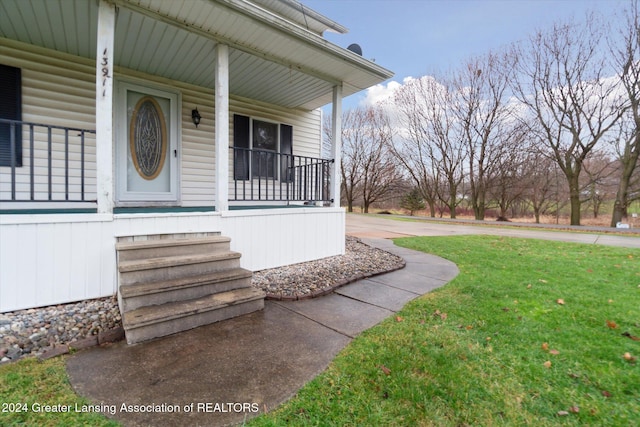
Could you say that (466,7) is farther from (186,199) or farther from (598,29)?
(186,199)

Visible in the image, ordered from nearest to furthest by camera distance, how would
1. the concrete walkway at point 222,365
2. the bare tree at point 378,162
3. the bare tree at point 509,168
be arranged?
the concrete walkway at point 222,365, the bare tree at point 509,168, the bare tree at point 378,162

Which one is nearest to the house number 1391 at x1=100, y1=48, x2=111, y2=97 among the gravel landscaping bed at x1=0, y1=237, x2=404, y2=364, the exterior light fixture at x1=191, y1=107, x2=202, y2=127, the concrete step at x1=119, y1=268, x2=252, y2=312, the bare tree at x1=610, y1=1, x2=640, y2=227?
the concrete step at x1=119, y1=268, x2=252, y2=312

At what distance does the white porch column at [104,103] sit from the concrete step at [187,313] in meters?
1.30

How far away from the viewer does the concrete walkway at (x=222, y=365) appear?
5.14 ft

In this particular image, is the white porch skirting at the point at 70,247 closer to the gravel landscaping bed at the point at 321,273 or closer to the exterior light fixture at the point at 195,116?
the gravel landscaping bed at the point at 321,273

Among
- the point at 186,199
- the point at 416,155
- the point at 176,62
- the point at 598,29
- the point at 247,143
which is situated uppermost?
the point at 598,29

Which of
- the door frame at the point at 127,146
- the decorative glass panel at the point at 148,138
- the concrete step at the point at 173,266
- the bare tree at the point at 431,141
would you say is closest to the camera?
the concrete step at the point at 173,266

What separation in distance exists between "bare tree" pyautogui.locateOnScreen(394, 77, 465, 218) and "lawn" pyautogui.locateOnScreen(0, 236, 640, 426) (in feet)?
52.4

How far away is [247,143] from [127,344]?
4380mm

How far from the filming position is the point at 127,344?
7.28 feet

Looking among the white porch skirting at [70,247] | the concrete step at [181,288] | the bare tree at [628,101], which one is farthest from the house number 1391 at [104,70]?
the bare tree at [628,101]

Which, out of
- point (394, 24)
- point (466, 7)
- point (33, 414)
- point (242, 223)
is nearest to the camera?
point (33, 414)

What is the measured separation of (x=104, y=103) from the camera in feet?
9.56

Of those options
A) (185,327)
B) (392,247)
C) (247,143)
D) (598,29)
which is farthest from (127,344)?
(598,29)
